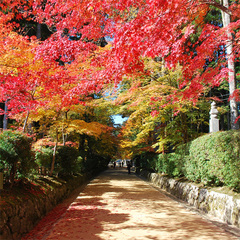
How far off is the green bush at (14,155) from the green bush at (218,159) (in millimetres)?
5510

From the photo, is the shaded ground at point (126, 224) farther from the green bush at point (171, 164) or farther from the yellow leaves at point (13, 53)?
the yellow leaves at point (13, 53)

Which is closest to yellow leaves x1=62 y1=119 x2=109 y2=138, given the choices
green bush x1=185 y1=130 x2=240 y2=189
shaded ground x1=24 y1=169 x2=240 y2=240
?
shaded ground x1=24 y1=169 x2=240 y2=240

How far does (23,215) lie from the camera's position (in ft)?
15.9

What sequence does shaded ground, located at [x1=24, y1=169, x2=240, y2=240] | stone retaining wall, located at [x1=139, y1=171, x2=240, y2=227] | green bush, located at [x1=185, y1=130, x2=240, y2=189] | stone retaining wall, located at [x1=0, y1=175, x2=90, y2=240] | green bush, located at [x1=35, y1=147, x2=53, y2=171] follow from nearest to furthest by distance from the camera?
stone retaining wall, located at [x1=0, y1=175, x2=90, y2=240]
shaded ground, located at [x1=24, y1=169, x2=240, y2=240]
stone retaining wall, located at [x1=139, y1=171, x2=240, y2=227]
green bush, located at [x1=185, y1=130, x2=240, y2=189]
green bush, located at [x1=35, y1=147, x2=53, y2=171]

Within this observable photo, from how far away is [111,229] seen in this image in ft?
16.1

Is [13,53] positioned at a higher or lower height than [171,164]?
higher

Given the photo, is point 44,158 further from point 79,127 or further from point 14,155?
point 14,155

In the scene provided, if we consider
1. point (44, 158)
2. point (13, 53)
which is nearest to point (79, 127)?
point (44, 158)

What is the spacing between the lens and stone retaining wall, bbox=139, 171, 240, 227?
5.38m

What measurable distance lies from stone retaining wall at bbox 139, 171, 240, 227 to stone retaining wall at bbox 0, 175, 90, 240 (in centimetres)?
501

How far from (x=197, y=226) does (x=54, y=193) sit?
16.6 feet

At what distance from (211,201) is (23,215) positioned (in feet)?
17.5

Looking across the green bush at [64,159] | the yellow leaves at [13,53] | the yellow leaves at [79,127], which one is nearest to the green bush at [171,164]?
the yellow leaves at [79,127]

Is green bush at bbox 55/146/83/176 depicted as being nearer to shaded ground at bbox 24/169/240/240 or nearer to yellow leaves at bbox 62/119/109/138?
yellow leaves at bbox 62/119/109/138
